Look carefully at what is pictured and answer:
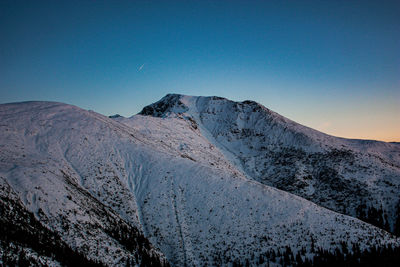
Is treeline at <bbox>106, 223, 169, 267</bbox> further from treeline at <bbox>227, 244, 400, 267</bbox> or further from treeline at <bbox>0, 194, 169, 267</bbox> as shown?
treeline at <bbox>227, 244, 400, 267</bbox>

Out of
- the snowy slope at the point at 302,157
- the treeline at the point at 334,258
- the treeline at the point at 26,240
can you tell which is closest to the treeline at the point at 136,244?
the treeline at the point at 26,240

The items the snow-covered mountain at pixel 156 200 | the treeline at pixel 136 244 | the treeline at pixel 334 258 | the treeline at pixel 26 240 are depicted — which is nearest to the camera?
the treeline at pixel 26 240

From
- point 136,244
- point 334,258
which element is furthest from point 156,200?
point 334,258

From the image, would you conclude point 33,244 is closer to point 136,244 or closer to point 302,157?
point 136,244

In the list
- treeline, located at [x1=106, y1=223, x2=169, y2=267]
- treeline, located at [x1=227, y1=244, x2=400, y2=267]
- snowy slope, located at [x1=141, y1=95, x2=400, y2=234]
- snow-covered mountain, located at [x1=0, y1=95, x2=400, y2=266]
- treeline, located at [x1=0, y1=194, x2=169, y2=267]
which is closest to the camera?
treeline, located at [x1=0, y1=194, x2=169, y2=267]

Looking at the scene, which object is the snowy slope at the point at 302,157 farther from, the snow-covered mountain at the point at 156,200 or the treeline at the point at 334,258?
the treeline at the point at 334,258

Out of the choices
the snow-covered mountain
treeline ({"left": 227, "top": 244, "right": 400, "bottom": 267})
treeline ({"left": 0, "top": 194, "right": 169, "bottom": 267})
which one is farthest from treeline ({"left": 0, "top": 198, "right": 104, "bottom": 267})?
treeline ({"left": 227, "top": 244, "right": 400, "bottom": 267})

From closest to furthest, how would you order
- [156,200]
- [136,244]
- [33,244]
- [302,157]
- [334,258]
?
[33,244], [334,258], [136,244], [156,200], [302,157]

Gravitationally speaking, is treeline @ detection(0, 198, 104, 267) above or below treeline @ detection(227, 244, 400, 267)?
above
